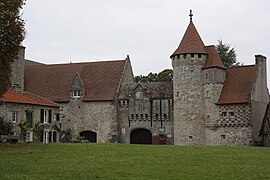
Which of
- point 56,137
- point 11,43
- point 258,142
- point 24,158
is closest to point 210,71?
point 258,142

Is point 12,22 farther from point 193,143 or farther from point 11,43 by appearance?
point 193,143

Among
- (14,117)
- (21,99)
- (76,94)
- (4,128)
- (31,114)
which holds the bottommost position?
(4,128)

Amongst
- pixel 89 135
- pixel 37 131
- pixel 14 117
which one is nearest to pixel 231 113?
pixel 89 135

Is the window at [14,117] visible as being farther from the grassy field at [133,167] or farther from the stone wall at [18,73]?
the grassy field at [133,167]

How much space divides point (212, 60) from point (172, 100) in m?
6.48

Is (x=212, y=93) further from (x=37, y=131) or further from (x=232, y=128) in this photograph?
(x=37, y=131)

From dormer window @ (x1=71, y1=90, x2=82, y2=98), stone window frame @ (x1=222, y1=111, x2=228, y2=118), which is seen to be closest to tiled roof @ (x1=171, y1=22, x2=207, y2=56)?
stone window frame @ (x1=222, y1=111, x2=228, y2=118)

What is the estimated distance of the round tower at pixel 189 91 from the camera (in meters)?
47.7

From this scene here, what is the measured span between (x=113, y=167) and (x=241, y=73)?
32610 millimetres

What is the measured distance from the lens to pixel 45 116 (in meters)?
48.3

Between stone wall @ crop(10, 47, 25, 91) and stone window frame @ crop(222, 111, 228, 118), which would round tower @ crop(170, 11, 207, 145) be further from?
stone wall @ crop(10, 47, 25, 91)

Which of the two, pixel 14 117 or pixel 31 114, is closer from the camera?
pixel 14 117

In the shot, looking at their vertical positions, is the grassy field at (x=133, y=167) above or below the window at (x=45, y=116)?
below

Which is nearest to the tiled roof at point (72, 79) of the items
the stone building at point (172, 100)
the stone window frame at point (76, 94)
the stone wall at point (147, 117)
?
the stone building at point (172, 100)
